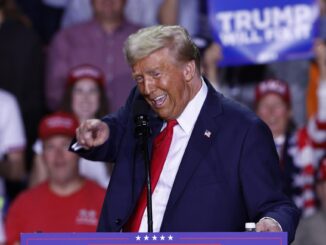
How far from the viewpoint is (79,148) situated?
4.49 metres

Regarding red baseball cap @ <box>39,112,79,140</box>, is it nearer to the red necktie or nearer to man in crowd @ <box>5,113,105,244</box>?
man in crowd @ <box>5,113,105,244</box>

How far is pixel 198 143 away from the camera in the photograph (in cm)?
432

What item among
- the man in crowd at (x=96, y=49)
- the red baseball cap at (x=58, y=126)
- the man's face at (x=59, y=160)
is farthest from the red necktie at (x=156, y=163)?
the man in crowd at (x=96, y=49)

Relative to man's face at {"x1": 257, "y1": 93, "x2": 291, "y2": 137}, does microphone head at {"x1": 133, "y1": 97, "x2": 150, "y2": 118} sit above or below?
above

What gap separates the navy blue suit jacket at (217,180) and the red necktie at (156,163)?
33 millimetres

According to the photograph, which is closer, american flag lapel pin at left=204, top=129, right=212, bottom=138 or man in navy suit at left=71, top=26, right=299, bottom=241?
man in navy suit at left=71, top=26, right=299, bottom=241

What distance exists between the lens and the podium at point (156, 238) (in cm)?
362

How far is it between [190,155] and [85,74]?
3.14m

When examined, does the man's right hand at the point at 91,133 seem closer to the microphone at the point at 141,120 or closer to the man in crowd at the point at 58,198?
the microphone at the point at 141,120

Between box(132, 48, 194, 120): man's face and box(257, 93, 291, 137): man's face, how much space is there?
9.84 ft

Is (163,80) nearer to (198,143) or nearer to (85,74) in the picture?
(198,143)

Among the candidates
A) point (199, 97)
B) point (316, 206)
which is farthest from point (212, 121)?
point (316, 206)

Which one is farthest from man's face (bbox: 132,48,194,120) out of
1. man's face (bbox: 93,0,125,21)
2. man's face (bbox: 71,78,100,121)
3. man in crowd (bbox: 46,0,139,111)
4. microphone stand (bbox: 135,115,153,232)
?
man's face (bbox: 93,0,125,21)

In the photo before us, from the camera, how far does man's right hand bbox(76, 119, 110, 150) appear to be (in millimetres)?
4332
